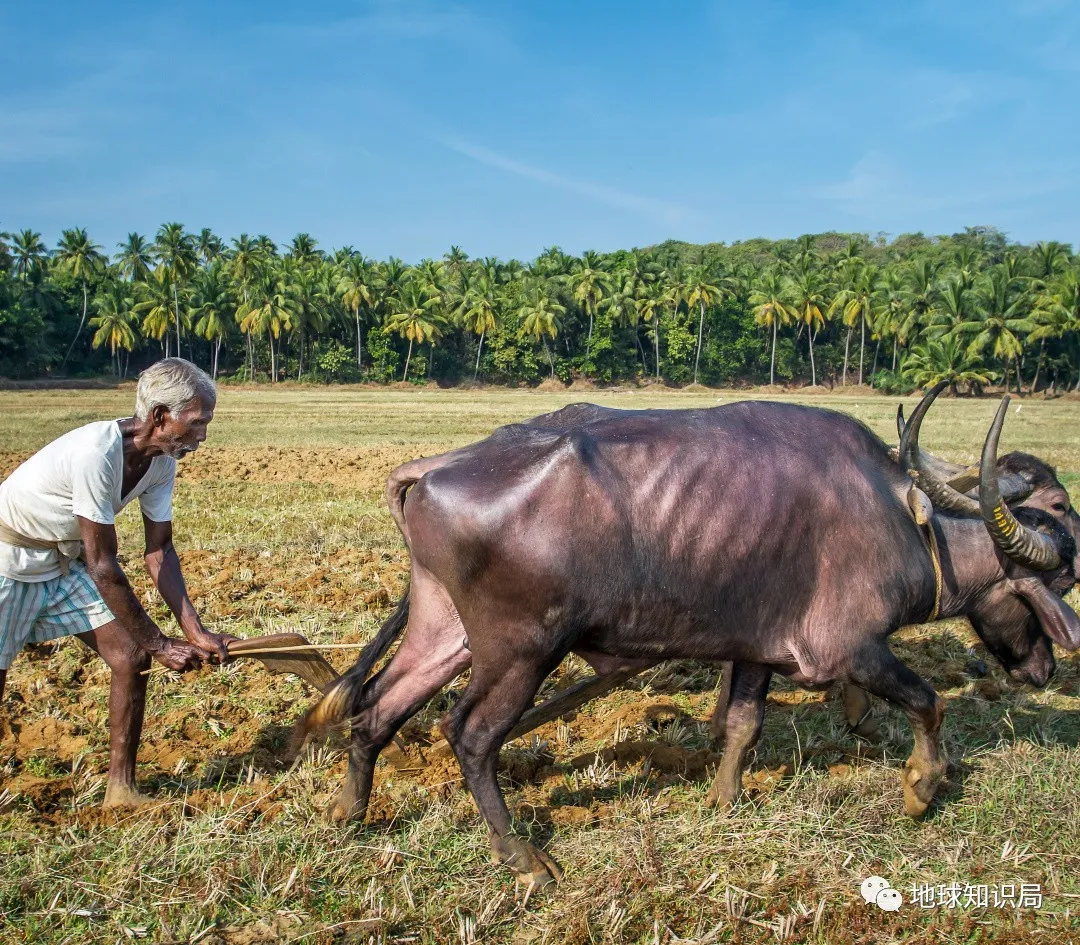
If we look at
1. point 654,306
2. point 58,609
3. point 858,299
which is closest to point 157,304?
point 654,306

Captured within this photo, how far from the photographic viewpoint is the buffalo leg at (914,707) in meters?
4.07

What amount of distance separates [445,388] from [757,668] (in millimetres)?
57360

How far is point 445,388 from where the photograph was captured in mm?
60969

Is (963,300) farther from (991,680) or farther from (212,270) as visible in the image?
(991,680)

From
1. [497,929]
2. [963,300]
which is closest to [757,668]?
[497,929]

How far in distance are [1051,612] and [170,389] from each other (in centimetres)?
411

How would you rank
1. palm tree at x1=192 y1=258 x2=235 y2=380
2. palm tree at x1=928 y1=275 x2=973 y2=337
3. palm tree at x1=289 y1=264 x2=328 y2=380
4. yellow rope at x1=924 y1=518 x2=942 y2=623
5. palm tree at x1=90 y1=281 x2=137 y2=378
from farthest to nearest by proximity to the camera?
palm tree at x1=289 y1=264 x2=328 y2=380 → palm tree at x1=192 y1=258 x2=235 y2=380 → palm tree at x1=90 y1=281 x2=137 y2=378 → palm tree at x1=928 y1=275 x2=973 y2=337 → yellow rope at x1=924 y1=518 x2=942 y2=623

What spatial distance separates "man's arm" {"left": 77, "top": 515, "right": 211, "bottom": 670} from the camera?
3736 millimetres

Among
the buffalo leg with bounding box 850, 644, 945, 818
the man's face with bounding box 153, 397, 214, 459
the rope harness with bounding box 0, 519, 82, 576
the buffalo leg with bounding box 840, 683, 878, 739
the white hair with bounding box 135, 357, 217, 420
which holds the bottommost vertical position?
the buffalo leg with bounding box 840, 683, 878, 739

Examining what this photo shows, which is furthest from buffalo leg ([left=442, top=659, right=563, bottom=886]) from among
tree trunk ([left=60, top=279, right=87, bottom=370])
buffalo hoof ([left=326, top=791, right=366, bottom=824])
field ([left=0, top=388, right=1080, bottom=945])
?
tree trunk ([left=60, top=279, right=87, bottom=370])

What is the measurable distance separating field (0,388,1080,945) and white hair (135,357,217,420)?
1645 millimetres

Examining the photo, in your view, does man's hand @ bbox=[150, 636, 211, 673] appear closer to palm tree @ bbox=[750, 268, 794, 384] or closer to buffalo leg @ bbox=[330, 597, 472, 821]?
buffalo leg @ bbox=[330, 597, 472, 821]

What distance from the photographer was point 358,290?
59.0 meters

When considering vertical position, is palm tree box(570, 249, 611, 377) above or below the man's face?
above
